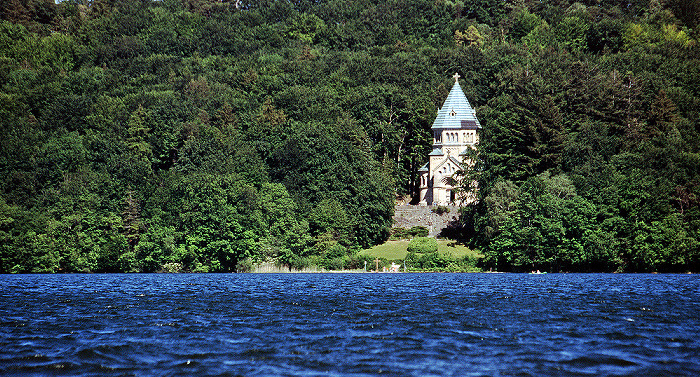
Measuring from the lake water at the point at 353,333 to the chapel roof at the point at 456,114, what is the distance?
7759cm

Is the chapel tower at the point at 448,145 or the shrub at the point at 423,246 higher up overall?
the chapel tower at the point at 448,145

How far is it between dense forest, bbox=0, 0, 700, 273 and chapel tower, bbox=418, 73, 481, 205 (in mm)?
3509

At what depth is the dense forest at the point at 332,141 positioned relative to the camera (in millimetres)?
81750

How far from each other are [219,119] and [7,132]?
101 feet

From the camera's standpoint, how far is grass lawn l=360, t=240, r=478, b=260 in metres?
92.2

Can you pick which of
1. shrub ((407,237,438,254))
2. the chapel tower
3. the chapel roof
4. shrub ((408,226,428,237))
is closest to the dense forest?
the chapel roof

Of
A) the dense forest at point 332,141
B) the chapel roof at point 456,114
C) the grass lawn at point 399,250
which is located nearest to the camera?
the dense forest at point 332,141

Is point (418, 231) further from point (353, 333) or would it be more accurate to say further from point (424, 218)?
point (353, 333)

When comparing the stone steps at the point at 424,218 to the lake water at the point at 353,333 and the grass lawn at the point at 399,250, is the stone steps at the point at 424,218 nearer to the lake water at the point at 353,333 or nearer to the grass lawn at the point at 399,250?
the grass lawn at the point at 399,250

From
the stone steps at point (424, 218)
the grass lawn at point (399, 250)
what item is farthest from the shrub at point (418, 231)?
the grass lawn at point (399, 250)

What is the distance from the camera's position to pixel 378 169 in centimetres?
11350

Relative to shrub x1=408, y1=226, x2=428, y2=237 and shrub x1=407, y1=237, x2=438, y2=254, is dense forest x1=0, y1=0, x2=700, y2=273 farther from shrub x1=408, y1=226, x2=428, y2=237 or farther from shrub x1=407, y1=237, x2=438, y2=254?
shrub x1=407, y1=237, x2=438, y2=254

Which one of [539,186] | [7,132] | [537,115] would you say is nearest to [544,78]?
[537,115]

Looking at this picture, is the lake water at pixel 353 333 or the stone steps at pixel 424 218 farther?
the stone steps at pixel 424 218
